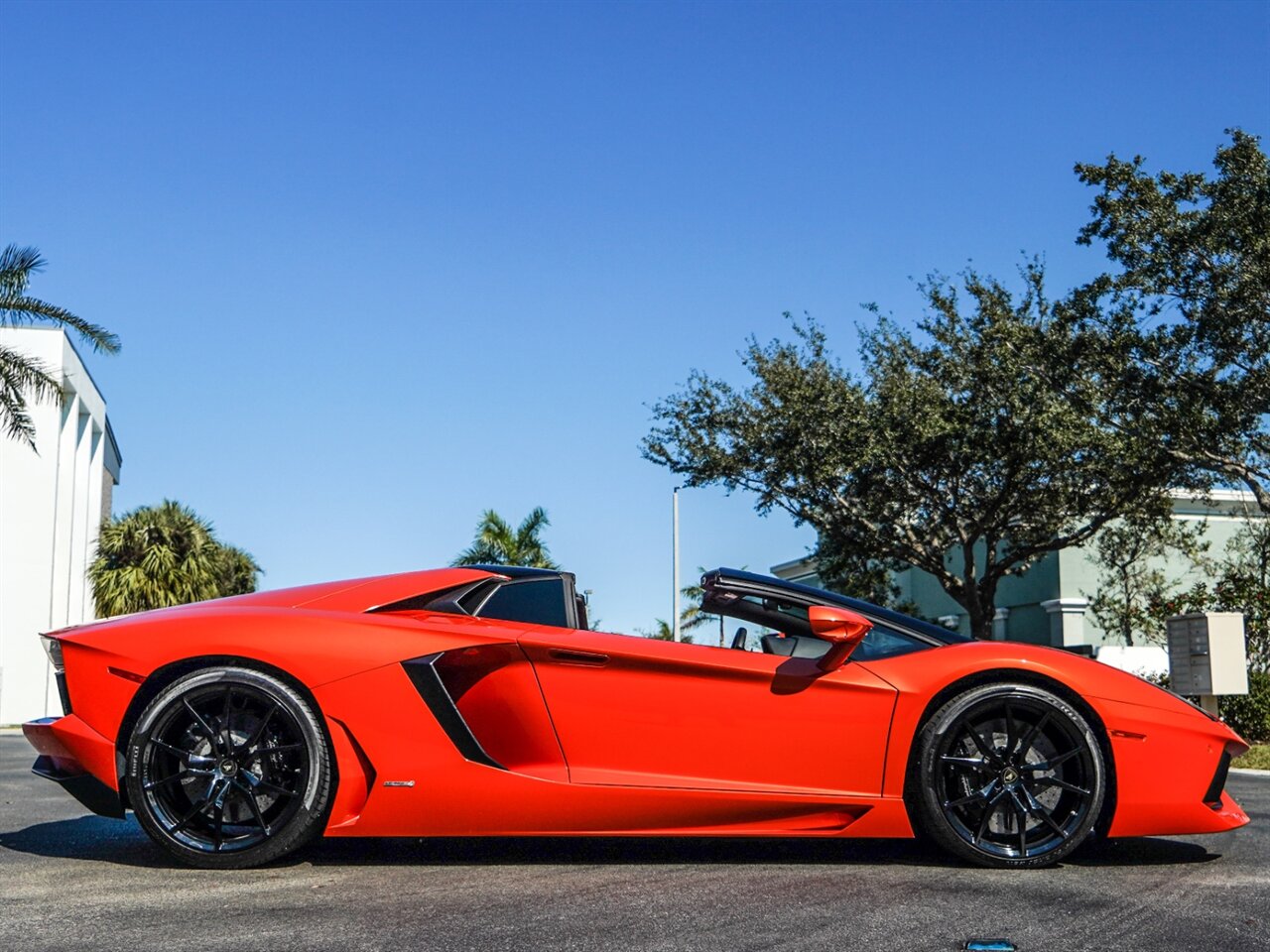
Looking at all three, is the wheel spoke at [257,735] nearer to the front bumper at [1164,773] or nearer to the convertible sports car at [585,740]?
the convertible sports car at [585,740]

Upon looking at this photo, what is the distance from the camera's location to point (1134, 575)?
3462 centimetres

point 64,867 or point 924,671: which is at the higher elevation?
point 924,671

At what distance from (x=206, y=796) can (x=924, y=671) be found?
259cm

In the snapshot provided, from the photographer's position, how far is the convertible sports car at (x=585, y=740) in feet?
15.3

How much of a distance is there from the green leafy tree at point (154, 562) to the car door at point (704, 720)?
3135 centimetres

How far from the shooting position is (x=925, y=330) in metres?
26.8

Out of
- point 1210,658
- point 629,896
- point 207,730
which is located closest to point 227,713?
point 207,730

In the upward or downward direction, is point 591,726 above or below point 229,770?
above

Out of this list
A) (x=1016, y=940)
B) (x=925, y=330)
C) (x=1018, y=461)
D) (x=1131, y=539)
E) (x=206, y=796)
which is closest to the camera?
(x=1016, y=940)

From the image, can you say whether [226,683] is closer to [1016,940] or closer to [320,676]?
[320,676]

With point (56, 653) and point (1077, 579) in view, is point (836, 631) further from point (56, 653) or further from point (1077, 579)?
point (1077, 579)

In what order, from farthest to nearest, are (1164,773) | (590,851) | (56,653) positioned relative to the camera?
1. (590,851)
2. (56,653)
3. (1164,773)

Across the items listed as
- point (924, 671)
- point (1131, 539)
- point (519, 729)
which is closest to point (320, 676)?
point (519, 729)

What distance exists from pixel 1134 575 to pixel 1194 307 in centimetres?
1765
